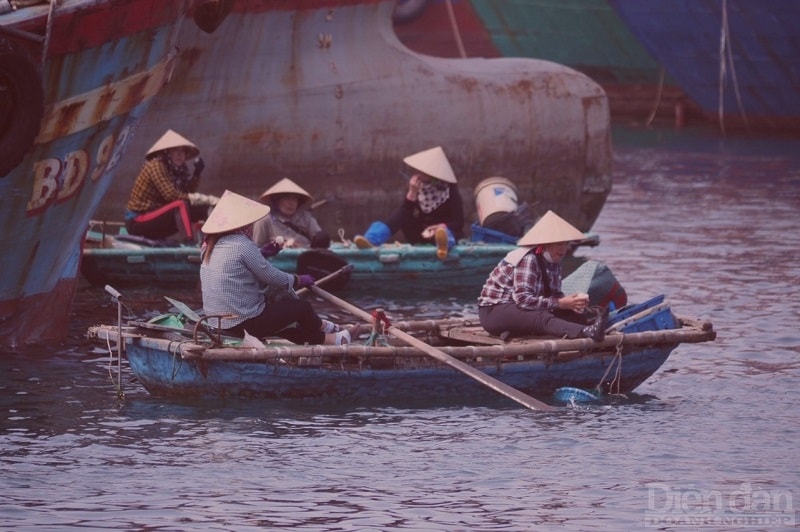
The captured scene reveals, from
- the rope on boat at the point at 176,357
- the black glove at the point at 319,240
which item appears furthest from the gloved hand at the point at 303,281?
the black glove at the point at 319,240

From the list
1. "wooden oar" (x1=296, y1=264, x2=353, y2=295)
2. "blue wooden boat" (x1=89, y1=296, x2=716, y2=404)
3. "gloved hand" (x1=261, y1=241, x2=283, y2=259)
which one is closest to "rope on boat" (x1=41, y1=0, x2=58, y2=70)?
"blue wooden boat" (x1=89, y1=296, x2=716, y2=404)

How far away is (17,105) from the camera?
38.7 feet

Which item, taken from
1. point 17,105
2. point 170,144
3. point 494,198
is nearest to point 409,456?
point 17,105

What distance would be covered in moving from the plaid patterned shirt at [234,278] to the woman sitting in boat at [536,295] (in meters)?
1.51

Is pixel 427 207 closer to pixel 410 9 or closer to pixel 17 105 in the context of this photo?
pixel 17 105

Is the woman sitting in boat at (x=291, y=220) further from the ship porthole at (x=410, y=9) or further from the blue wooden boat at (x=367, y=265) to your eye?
the ship porthole at (x=410, y=9)

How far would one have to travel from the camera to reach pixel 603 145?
67.9ft

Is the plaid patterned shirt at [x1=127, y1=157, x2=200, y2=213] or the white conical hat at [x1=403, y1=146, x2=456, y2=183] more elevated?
the white conical hat at [x1=403, y1=146, x2=456, y2=183]

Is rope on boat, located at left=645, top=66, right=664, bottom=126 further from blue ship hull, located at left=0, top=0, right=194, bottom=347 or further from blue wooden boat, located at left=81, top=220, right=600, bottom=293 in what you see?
blue ship hull, located at left=0, top=0, right=194, bottom=347

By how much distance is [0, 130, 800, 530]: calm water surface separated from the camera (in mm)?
9164

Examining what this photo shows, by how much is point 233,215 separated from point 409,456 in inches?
87.3

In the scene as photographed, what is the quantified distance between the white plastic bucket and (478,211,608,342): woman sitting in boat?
4.65 metres

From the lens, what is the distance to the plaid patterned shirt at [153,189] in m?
16.0

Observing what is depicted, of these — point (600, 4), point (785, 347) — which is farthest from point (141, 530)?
point (600, 4)
